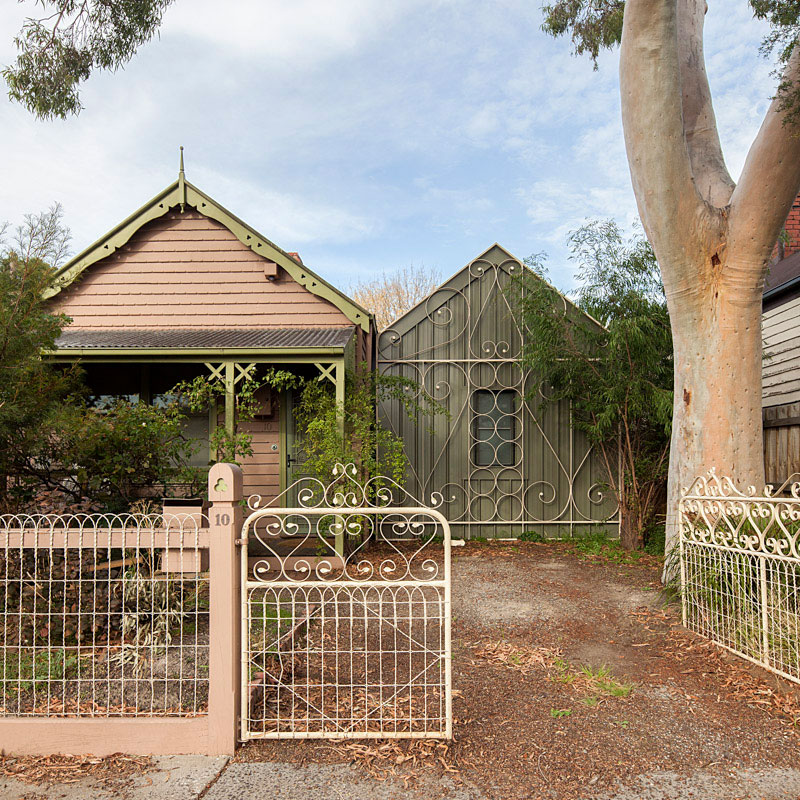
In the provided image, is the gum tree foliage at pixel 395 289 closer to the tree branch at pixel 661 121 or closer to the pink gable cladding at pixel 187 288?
the pink gable cladding at pixel 187 288

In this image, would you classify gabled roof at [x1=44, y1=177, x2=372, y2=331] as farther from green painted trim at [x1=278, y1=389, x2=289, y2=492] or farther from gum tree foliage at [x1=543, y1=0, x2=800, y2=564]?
gum tree foliage at [x1=543, y1=0, x2=800, y2=564]

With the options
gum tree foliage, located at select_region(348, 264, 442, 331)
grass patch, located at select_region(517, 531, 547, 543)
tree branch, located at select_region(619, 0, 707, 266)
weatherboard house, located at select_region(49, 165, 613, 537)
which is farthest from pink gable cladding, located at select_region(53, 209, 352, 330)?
gum tree foliage, located at select_region(348, 264, 442, 331)

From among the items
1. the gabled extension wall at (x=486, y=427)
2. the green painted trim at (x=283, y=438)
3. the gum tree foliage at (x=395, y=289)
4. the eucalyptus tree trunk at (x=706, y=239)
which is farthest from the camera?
the gum tree foliage at (x=395, y=289)

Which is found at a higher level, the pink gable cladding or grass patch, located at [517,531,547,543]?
the pink gable cladding

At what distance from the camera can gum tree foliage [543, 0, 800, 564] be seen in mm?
5719

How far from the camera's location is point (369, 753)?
10.1ft

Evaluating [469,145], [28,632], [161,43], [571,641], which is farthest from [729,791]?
[469,145]

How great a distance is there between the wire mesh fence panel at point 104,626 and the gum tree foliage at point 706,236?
4.86 metres

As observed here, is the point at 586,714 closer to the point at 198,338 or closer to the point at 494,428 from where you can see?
the point at 494,428

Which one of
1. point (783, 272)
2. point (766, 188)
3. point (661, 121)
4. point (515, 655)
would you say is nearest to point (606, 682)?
point (515, 655)

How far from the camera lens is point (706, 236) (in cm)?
596

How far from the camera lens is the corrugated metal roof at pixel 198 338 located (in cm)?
795

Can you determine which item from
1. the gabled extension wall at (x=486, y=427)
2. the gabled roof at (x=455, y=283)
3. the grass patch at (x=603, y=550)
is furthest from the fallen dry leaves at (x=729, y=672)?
the gabled roof at (x=455, y=283)

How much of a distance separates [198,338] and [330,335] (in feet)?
6.14
